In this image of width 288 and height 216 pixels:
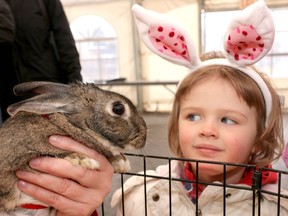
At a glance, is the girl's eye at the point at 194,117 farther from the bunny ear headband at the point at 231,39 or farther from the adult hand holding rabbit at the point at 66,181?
the adult hand holding rabbit at the point at 66,181

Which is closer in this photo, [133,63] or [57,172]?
[57,172]

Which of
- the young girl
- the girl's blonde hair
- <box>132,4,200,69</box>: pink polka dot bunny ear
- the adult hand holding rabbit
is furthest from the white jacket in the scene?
<box>132,4,200,69</box>: pink polka dot bunny ear

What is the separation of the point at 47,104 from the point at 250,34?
0.48 m

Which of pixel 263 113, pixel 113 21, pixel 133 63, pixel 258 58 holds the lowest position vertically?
pixel 133 63

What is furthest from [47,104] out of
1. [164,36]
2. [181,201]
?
[181,201]

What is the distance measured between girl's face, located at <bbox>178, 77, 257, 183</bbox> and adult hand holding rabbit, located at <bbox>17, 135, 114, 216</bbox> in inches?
10.1

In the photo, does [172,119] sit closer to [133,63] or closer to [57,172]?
[57,172]

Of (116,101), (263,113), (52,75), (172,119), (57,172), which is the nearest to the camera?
(57,172)

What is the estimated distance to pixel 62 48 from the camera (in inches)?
69.4

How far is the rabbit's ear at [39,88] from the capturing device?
2.74 feet

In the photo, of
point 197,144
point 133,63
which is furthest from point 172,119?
point 133,63

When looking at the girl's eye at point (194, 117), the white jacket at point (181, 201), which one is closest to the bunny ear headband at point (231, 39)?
the girl's eye at point (194, 117)

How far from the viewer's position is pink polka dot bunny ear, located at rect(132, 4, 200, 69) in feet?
3.02

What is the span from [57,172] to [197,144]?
14.6 inches
